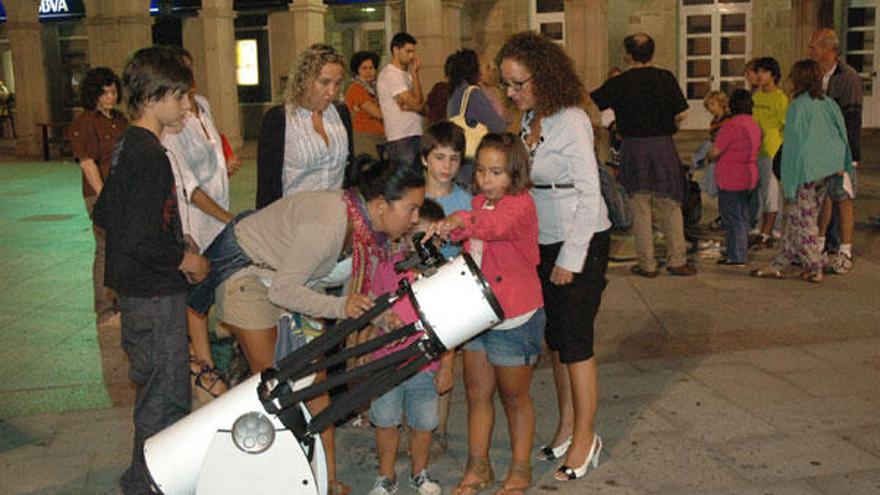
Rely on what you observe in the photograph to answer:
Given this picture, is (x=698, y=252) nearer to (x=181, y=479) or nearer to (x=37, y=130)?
(x=181, y=479)

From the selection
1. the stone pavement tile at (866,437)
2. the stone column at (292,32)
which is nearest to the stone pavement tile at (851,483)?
the stone pavement tile at (866,437)

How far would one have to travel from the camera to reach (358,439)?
5.34 meters

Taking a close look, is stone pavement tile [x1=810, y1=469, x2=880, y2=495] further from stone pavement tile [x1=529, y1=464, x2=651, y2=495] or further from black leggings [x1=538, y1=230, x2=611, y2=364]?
black leggings [x1=538, y1=230, x2=611, y2=364]

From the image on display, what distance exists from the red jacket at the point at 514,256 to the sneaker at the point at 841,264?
4980 millimetres

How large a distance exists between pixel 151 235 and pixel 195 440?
2.76 ft

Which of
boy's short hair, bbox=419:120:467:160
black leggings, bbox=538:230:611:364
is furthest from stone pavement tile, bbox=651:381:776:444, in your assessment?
boy's short hair, bbox=419:120:467:160

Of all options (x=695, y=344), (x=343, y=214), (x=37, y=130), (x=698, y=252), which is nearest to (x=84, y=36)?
(x=37, y=130)

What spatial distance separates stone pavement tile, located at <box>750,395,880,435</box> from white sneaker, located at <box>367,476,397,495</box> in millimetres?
1925

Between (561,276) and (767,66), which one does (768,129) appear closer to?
(767,66)

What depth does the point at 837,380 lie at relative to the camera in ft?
19.5

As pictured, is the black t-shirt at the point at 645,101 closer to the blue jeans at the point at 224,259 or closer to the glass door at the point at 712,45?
the blue jeans at the point at 224,259

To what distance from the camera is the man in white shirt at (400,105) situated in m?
8.77

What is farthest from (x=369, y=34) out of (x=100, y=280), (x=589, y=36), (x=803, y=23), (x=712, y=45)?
(x=100, y=280)

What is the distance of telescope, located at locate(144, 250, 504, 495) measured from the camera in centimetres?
349
